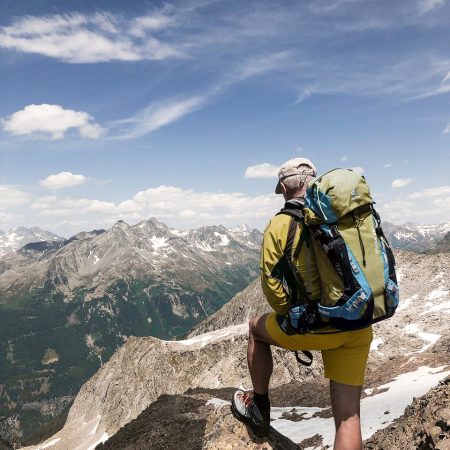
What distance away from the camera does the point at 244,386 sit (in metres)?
60.9

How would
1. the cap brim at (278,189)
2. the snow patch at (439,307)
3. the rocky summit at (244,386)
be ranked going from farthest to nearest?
1. the snow patch at (439,307)
2. the rocky summit at (244,386)
3. the cap brim at (278,189)

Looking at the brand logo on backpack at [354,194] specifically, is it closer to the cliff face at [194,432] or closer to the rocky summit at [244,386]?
the rocky summit at [244,386]

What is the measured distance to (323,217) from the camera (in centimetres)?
607

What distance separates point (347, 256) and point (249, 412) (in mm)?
4827

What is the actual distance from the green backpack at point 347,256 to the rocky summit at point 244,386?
445cm

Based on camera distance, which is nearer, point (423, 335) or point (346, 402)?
point (346, 402)

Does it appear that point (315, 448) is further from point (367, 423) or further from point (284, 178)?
point (284, 178)

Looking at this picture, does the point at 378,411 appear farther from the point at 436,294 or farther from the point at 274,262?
the point at 436,294

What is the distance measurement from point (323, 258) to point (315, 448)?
44.6 ft

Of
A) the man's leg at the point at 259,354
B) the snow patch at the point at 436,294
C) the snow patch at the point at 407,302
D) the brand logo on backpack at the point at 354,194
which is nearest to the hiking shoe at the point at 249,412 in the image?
the man's leg at the point at 259,354

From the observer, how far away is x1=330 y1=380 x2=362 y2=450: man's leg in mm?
6617

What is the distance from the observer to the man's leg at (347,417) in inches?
261

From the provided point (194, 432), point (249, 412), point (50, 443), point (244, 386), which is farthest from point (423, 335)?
point (50, 443)

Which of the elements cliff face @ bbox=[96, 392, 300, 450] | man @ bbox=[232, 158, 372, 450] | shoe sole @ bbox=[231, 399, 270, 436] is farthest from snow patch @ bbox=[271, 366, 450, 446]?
man @ bbox=[232, 158, 372, 450]
